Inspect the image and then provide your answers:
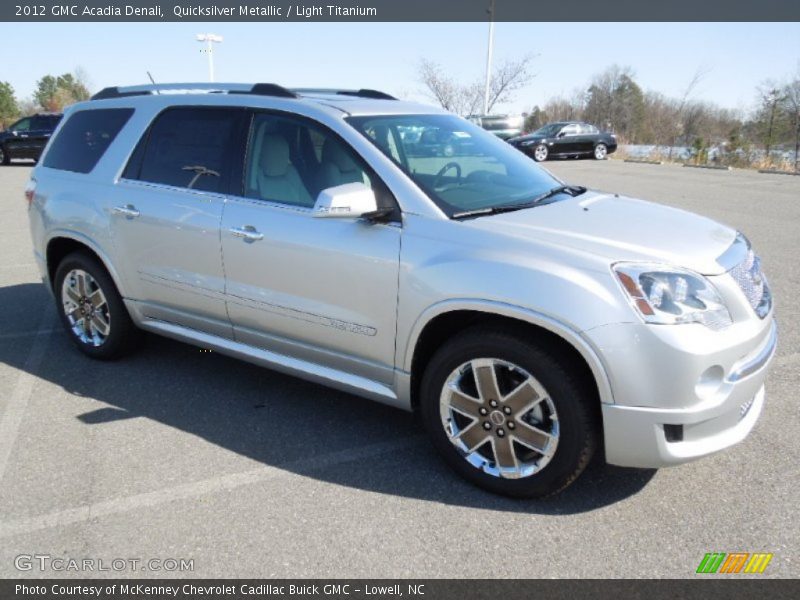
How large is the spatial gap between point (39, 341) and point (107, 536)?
10.0 feet

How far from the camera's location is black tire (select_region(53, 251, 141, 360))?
4.63 meters

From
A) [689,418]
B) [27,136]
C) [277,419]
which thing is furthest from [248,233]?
A: [27,136]

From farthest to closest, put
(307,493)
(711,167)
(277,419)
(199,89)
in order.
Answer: (711,167), (199,89), (277,419), (307,493)

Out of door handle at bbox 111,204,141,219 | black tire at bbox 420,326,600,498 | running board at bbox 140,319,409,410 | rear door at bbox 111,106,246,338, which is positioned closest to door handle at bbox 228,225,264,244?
rear door at bbox 111,106,246,338

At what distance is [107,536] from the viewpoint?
284 cm

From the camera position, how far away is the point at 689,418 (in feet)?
8.75

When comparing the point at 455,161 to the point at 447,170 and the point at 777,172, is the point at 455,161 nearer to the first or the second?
the point at 447,170

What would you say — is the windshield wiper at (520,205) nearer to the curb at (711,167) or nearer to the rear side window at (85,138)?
the rear side window at (85,138)

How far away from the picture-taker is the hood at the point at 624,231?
283 centimetres

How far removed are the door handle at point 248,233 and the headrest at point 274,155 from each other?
1.13ft

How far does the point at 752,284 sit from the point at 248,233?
255 cm

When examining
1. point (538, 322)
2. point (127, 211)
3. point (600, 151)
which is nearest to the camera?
point (538, 322)

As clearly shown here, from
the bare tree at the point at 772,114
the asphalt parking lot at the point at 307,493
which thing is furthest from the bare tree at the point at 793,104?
the asphalt parking lot at the point at 307,493
